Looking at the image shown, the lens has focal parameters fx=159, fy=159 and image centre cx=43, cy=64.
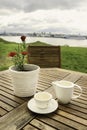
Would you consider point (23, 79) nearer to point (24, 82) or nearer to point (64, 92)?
point (24, 82)

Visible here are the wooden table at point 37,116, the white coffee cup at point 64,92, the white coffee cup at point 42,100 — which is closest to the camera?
the wooden table at point 37,116

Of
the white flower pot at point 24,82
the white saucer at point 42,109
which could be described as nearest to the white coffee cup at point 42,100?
the white saucer at point 42,109

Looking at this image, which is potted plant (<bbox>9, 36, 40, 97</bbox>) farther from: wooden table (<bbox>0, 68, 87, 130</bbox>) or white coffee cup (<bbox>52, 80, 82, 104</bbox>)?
white coffee cup (<bbox>52, 80, 82, 104</bbox>)

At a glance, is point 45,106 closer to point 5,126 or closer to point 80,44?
point 5,126

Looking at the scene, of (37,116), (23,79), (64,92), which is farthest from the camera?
(23,79)

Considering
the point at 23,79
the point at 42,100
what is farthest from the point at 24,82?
the point at 42,100

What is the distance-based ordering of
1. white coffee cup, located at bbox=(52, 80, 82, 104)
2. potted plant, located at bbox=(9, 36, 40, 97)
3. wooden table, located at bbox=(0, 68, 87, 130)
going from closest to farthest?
1. wooden table, located at bbox=(0, 68, 87, 130)
2. white coffee cup, located at bbox=(52, 80, 82, 104)
3. potted plant, located at bbox=(9, 36, 40, 97)

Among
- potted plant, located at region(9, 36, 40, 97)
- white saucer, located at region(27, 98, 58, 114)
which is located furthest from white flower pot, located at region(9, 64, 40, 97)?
white saucer, located at region(27, 98, 58, 114)

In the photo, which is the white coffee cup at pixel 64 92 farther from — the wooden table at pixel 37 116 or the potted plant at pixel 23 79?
the potted plant at pixel 23 79

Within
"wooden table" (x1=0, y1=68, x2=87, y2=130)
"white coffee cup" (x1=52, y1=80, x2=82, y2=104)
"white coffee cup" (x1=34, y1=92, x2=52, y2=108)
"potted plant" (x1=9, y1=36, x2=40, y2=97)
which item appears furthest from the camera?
"potted plant" (x1=9, y1=36, x2=40, y2=97)

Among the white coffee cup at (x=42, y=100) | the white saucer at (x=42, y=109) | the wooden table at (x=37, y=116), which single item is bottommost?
the wooden table at (x=37, y=116)

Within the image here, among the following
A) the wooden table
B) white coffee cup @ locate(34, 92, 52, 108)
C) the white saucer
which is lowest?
the wooden table

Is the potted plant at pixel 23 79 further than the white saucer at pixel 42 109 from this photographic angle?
Yes

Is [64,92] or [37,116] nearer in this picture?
[37,116]
